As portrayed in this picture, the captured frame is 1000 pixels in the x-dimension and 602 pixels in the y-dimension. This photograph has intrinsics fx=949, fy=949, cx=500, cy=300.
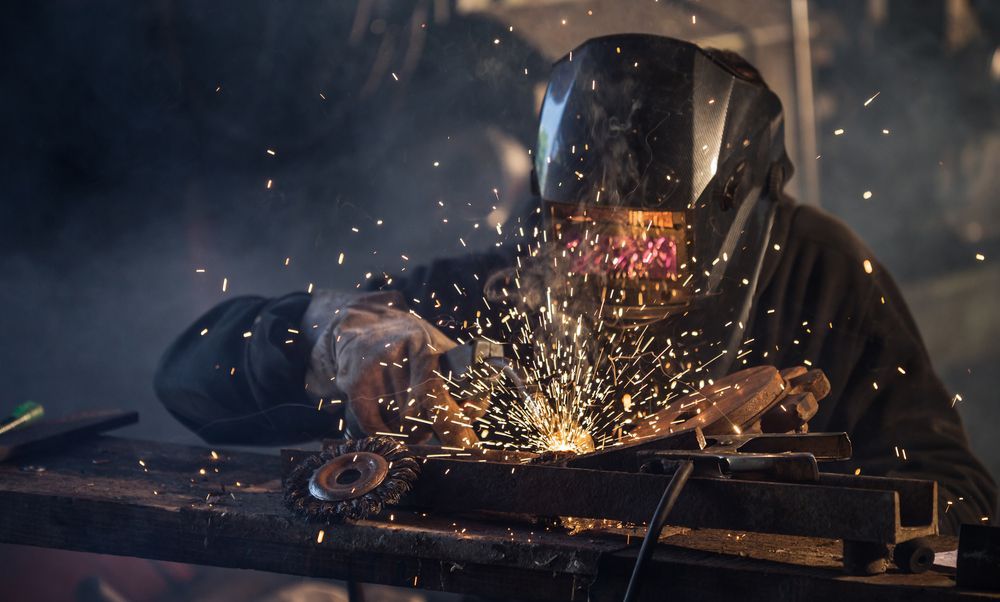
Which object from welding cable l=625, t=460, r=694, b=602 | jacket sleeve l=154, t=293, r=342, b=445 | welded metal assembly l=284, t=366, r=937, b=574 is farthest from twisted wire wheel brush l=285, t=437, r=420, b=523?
jacket sleeve l=154, t=293, r=342, b=445

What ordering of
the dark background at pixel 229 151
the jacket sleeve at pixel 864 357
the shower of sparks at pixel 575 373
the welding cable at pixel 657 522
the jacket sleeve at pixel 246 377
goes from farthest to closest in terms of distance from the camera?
the dark background at pixel 229 151 < the jacket sleeve at pixel 246 377 < the jacket sleeve at pixel 864 357 < the shower of sparks at pixel 575 373 < the welding cable at pixel 657 522

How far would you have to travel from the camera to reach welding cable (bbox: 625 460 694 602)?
3.79 feet

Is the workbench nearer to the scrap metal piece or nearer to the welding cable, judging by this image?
the welding cable

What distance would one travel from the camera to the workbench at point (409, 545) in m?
1.23

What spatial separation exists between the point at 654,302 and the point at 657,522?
836mm

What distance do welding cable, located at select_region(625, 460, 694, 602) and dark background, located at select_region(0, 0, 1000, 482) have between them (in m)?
1.57

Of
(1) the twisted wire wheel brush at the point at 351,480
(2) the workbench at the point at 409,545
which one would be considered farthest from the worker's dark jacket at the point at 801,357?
(1) the twisted wire wheel brush at the point at 351,480

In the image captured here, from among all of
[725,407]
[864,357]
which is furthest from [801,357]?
[725,407]

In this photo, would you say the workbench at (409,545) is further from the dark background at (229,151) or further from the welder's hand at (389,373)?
the dark background at (229,151)

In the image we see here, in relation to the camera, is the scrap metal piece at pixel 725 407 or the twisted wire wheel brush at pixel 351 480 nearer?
the twisted wire wheel brush at pixel 351 480

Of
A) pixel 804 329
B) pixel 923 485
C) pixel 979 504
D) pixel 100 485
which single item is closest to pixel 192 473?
pixel 100 485

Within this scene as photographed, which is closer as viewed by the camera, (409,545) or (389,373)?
(409,545)

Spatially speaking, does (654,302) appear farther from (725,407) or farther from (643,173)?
(725,407)

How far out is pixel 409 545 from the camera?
1375 mm
